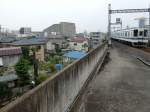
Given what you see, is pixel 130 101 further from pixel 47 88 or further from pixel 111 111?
pixel 47 88

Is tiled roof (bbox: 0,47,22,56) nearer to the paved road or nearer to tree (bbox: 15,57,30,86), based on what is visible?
tree (bbox: 15,57,30,86)

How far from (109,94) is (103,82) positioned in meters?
1.54

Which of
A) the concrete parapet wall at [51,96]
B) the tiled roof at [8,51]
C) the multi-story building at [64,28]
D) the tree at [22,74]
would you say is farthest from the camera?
the multi-story building at [64,28]

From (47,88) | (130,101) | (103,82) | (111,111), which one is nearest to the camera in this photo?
(47,88)

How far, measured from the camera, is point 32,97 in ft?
8.76

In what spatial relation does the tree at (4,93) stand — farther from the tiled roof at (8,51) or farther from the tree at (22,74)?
the tiled roof at (8,51)

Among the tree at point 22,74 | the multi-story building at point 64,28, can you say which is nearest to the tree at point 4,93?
the tree at point 22,74

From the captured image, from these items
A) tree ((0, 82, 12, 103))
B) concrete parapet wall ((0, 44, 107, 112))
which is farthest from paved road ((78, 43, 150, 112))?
tree ((0, 82, 12, 103))

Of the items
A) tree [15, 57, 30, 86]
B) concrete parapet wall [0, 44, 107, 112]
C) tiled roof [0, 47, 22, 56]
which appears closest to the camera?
concrete parapet wall [0, 44, 107, 112]

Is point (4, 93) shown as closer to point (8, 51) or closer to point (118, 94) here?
point (8, 51)

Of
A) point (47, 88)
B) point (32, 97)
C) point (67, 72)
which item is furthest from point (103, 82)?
point (32, 97)

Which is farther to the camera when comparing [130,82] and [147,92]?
[130,82]

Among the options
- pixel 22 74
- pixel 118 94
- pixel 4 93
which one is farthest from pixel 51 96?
pixel 22 74

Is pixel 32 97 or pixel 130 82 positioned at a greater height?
pixel 32 97
